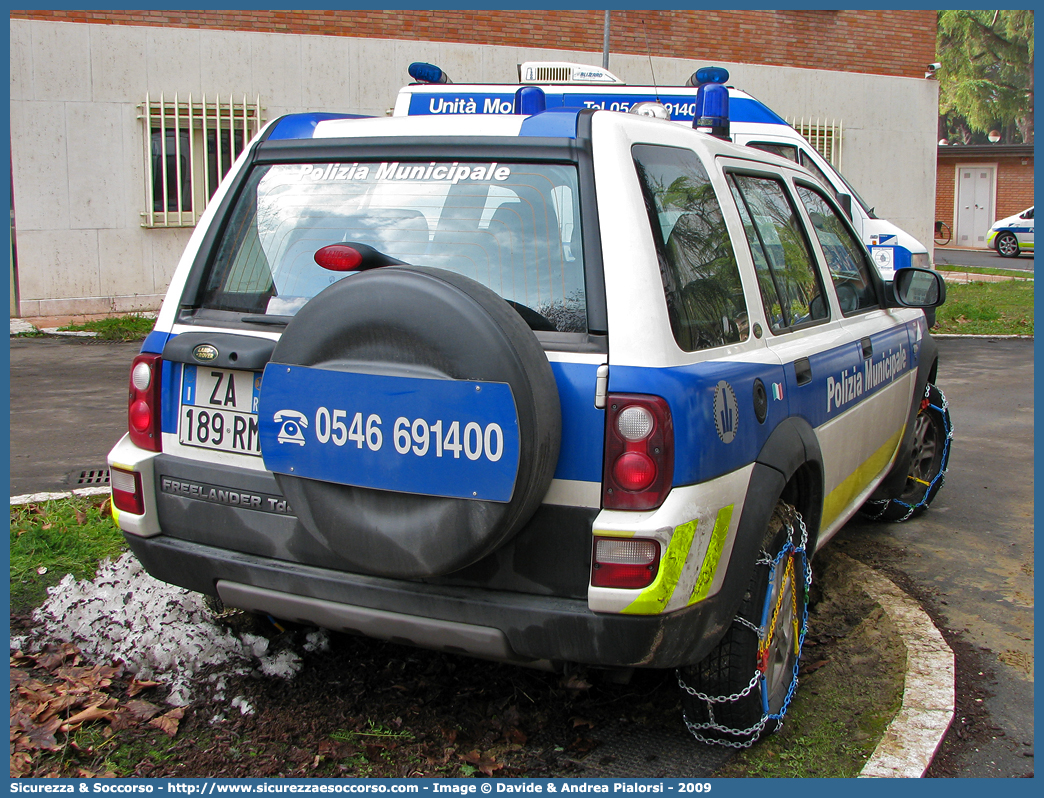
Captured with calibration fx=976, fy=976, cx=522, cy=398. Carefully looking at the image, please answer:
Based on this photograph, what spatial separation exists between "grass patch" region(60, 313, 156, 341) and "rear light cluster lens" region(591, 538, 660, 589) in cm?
1041

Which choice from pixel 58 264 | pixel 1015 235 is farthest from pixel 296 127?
pixel 1015 235

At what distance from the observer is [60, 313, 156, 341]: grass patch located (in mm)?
11797

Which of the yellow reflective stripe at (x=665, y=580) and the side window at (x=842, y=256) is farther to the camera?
the side window at (x=842, y=256)

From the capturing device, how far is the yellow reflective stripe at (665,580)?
8.32ft

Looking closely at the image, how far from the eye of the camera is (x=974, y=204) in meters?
36.3

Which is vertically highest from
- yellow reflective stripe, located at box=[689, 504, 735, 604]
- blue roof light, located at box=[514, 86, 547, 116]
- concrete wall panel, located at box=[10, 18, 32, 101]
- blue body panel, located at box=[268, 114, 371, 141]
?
concrete wall panel, located at box=[10, 18, 32, 101]

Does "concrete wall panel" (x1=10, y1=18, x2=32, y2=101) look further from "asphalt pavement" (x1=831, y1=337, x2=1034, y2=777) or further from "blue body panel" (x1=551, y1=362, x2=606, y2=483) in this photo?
"blue body panel" (x1=551, y1=362, x2=606, y2=483)

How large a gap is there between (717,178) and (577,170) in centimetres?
67

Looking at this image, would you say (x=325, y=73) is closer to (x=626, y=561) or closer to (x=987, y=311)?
(x=987, y=311)

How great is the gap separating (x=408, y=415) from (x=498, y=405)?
26 cm

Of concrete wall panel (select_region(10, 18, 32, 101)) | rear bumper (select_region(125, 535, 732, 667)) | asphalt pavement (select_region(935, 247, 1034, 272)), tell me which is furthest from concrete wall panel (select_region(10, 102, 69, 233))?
asphalt pavement (select_region(935, 247, 1034, 272))

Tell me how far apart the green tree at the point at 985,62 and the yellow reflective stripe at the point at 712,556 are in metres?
53.9

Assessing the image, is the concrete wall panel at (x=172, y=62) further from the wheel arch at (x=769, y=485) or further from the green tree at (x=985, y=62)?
the green tree at (x=985, y=62)

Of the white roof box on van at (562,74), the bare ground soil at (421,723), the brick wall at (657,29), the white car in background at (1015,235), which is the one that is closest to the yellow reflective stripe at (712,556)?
the bare ground soil at (421,723)
